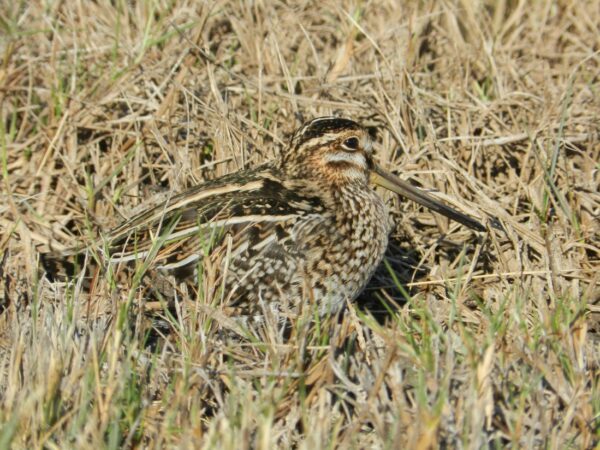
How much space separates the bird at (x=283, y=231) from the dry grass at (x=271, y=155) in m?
0.17

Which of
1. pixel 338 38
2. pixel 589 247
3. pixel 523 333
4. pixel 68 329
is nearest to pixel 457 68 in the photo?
pixel 338 38

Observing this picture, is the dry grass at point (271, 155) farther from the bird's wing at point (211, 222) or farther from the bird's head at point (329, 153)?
the bird's head at point (329, 153)

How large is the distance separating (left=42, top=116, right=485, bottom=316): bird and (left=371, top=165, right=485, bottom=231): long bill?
10cm

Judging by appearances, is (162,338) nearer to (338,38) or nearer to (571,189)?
(571,189)

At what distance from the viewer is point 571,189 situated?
15.4 ft

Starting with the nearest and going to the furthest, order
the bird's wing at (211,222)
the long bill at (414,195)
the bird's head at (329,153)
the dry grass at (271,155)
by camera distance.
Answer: the dry grass at (271,155), the bird's wing at (211,222), the bird's head at (329,153), the long bill at (414,195)

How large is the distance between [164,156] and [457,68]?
1.45 meters

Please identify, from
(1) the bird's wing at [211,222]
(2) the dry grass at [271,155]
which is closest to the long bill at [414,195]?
(2) the dry grass at [271,155]

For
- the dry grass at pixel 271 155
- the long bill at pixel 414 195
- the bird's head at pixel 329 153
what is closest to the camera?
the dry grass at pixel 271 155

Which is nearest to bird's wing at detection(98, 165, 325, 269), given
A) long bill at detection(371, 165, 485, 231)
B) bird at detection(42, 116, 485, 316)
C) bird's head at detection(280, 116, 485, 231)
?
bird at detection(42, 116, 485, 316)

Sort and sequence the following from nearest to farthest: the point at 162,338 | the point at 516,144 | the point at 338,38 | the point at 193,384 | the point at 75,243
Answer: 1. the point at 193,384
2. the point at 162,338
3. the point at 75,243
4. the point at 516,144
5. the point at 338,38

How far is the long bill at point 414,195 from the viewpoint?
4.46m

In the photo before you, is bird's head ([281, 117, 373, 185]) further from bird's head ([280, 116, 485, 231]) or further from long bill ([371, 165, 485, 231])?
long bill ([371, 165, 485, 231])

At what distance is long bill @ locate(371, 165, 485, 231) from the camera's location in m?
4.46
